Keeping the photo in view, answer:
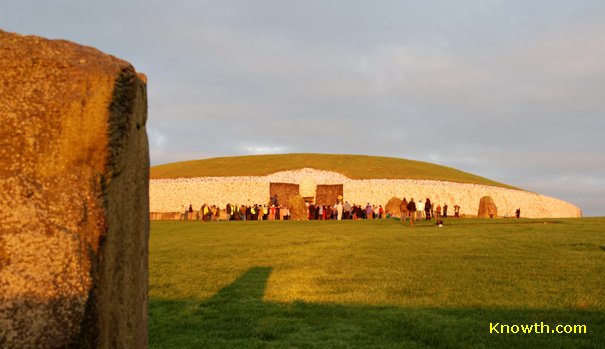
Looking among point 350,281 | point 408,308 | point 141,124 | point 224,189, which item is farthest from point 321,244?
point 224,189

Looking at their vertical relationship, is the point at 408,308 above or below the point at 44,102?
below

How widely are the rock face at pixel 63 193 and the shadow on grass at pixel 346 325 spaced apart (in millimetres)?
2422

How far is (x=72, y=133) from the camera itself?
1.93 m

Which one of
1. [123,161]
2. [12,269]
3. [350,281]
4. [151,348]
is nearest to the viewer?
[12,269]

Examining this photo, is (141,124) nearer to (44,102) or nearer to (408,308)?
(44,102)

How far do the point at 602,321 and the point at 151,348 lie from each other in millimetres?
4573

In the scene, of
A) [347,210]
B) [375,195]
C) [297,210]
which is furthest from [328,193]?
[297,210]

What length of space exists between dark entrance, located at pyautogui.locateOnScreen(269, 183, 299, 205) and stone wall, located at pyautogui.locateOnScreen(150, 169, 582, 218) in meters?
0.76

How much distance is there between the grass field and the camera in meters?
4.36

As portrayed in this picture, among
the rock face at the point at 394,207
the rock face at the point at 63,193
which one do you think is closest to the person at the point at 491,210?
the rock face at the point at 394,207

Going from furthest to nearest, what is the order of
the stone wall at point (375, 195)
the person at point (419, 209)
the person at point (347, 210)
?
the stone wall at point (375, 195)
the person at point (347, 210)
the person at point (419, 209)

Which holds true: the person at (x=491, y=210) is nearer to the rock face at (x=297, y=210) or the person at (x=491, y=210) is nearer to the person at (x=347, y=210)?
the person at (x=347, y=210)

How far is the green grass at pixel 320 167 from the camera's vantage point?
4862 centimetres

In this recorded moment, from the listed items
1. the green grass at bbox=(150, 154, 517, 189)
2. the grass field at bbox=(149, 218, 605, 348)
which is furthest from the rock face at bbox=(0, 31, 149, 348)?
the green grass at bbox=(150, 154, 517, 189)
